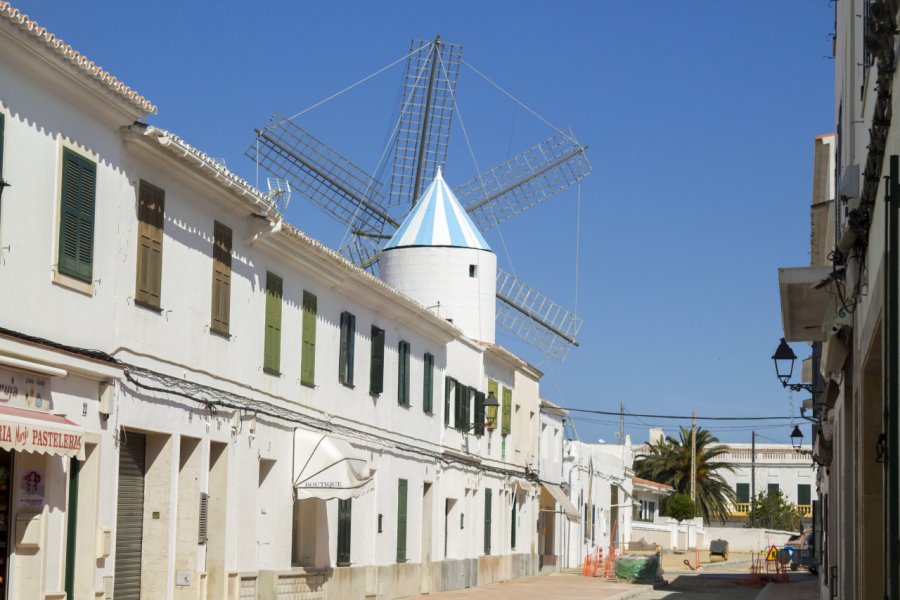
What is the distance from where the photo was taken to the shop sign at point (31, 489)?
46.5ft

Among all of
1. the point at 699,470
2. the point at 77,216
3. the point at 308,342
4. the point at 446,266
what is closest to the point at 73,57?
the point at 77,216

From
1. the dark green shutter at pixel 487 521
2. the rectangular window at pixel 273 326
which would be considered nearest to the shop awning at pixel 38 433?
the rectangular window at pixel 273 326

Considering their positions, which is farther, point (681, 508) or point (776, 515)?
point (776, 515)

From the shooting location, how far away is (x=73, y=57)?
14.5m

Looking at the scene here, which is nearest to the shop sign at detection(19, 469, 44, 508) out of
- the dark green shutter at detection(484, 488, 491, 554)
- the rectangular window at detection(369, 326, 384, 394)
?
the rectangular window at detection(369, 326, 384, 394)

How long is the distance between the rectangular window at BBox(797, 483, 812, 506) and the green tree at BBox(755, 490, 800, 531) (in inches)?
150

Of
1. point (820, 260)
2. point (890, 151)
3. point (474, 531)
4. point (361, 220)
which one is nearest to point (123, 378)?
point (890, 151)

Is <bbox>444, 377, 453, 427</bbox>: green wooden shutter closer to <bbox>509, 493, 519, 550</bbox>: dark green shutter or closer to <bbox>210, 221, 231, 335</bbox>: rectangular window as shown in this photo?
<bbox>509, 493, 519, 550</bbox>: dark green shutter

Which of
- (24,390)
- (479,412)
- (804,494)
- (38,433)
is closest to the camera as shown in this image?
(38,433)

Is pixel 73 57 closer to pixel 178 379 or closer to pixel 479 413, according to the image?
pixel 178 379

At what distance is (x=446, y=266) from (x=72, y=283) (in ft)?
73.7

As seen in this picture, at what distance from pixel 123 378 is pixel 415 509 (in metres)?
15.7

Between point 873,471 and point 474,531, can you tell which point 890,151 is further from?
point 474,531

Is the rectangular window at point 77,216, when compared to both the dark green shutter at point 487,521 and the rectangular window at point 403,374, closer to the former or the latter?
the rectangular window at point 403,374
